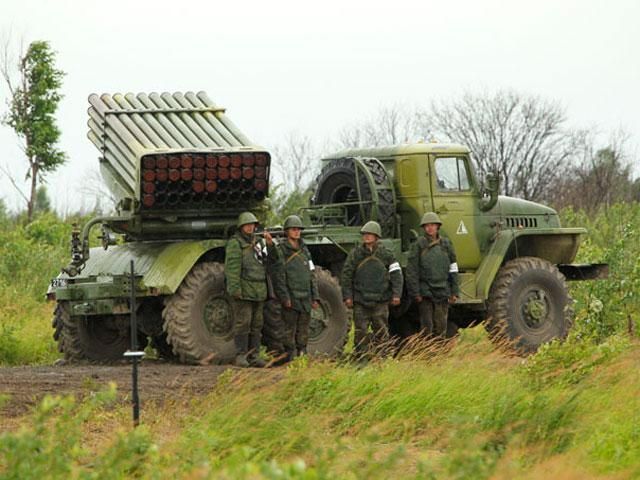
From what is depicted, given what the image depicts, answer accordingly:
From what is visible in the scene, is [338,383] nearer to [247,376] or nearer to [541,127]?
[247,376]

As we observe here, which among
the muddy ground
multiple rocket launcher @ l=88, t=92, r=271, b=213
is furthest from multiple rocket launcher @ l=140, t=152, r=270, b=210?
the muddy ground

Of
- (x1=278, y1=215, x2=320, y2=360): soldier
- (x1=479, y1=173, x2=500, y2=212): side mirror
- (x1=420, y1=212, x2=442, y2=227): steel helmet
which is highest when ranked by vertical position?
(x1=479, y1=173, x2=500, y2=212): side mirror

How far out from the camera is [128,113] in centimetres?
1945

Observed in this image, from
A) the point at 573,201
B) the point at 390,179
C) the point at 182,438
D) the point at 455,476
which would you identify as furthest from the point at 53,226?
the point at 455,476

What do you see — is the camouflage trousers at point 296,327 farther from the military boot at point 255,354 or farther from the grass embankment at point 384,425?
the grass embankment at point 384,425

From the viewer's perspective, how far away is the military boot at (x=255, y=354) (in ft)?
60.4

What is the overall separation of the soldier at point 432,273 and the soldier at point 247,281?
1875 mm

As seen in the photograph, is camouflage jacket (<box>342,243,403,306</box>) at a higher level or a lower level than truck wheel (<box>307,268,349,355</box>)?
higher

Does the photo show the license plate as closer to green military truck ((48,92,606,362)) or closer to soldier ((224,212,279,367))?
green military truck ((48,92,606,362))

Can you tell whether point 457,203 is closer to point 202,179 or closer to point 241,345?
point 202,179

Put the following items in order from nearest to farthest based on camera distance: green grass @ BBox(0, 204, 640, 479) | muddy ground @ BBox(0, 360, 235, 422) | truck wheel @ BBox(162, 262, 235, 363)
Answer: green grass @ BBox(0, 204, 640, 479)
muddy ground @ BBox(0, 360, 235, 422)
truck wheel @ BBox(162, 262, 235, 363)

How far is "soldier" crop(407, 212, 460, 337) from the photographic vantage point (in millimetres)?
19500

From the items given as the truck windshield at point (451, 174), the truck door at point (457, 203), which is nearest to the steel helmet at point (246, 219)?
the truck door at point (457, 203)

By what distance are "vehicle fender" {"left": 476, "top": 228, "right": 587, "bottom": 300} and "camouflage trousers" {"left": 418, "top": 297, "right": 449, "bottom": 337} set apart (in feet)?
3.33
